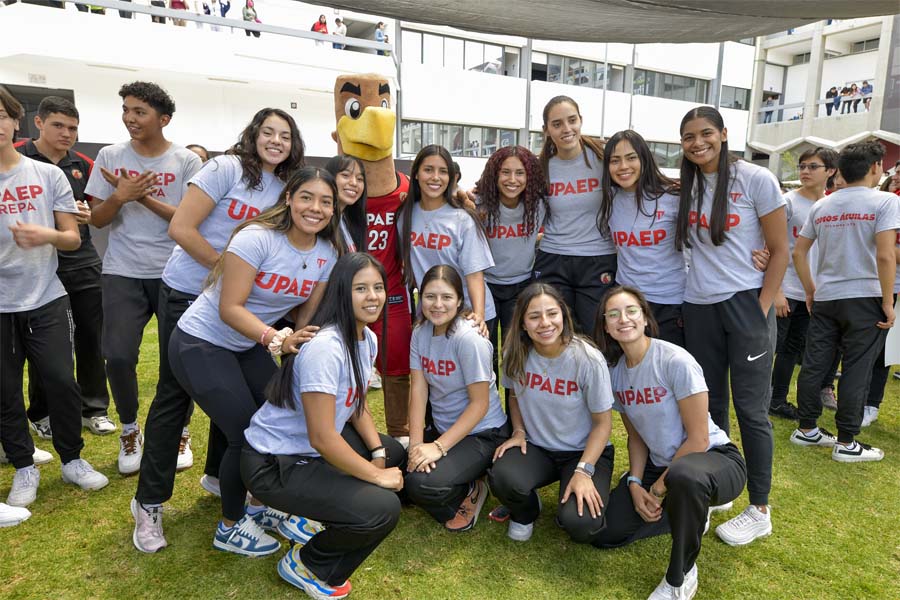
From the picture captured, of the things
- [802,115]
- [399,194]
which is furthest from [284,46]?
[802,115]

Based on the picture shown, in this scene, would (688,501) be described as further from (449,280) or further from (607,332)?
(449,280)

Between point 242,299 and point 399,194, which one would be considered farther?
point 399,194

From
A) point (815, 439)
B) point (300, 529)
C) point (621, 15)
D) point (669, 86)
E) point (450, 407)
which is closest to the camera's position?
point (621, 15)

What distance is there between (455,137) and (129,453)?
17510mm

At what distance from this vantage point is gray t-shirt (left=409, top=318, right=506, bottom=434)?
2.81 meters

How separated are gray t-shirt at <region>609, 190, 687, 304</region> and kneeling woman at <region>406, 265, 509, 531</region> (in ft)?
2.90

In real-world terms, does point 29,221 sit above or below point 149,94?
below

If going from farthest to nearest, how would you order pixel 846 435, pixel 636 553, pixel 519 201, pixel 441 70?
1. pixel 441 70
2. pixel 846 435
3. pixel 519 201
4. pixel 636 553

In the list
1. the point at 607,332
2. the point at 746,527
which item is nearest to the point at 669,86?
the point at 607,332

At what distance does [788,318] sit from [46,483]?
5.13 m

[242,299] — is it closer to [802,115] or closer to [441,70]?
[441,70]

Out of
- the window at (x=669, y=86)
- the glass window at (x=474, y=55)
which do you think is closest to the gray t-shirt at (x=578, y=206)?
the glass window at (x=474, y=55)

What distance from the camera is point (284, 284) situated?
96.3 inches

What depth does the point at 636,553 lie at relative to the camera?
269 centimetres
